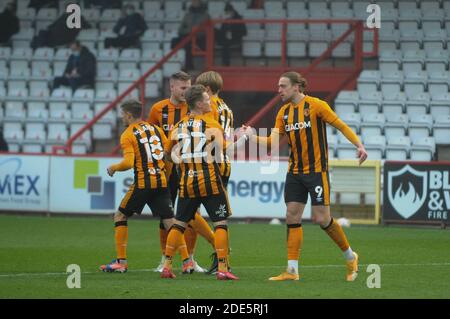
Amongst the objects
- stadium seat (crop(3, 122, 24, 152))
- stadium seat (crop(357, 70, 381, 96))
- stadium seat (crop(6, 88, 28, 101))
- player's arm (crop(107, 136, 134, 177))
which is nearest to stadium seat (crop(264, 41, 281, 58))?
stadium seat (crop(357, 70, 381, 96))

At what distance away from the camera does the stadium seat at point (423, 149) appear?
21.5m

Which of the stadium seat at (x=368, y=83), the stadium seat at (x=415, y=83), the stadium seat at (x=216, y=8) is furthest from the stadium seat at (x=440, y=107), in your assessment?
the stadium seat at (x=216, y=8)

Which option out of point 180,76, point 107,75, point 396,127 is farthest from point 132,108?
point 107,75

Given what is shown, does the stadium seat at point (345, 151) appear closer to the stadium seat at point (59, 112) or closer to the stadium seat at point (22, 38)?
the stadium seat at point (59, 112)

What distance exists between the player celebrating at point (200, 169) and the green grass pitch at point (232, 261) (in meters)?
0.44

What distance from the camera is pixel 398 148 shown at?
2177 cm

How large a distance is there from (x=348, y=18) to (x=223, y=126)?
13.7m

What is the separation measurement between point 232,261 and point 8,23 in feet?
48.2

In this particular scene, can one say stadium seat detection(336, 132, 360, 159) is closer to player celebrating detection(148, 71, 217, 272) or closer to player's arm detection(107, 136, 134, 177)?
player celebrating detection(148, 71, 217, 272)

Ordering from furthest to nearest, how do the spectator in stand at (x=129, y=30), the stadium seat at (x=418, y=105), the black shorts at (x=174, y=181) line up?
1. the spectator in stand at (x=129, y=30)
2. the stadium seat at (x=418, y=105)
3. the black shorts at (x=174, y=181)

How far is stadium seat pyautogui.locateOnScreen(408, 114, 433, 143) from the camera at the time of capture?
2225 cm

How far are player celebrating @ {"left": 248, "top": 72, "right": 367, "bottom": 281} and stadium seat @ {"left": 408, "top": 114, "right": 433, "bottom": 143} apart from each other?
11251 mm

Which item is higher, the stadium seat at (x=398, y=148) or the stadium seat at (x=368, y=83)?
the stadium seat at (x=368, y=83)

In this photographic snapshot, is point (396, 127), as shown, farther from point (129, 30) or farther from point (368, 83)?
point (129, 30)
